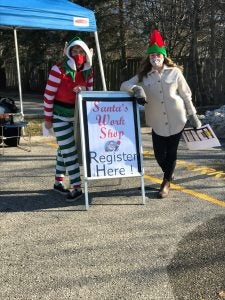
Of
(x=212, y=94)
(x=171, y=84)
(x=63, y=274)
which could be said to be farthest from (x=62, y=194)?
(x=212, y=94)

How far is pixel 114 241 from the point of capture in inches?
186

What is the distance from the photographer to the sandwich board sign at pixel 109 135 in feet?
18.9

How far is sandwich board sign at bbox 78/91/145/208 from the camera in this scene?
5.77m

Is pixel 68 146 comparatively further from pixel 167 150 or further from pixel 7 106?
pixel 7 106

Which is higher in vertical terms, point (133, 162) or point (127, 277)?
point (133, 162)

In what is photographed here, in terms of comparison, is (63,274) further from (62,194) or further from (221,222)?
(62,194)

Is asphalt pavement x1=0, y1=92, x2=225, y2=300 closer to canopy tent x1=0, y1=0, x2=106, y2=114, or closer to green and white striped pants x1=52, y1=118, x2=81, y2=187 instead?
green and white striped pants x1=52, y1=118, x2=81, y2=187

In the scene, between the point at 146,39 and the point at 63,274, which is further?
the point at 146,39

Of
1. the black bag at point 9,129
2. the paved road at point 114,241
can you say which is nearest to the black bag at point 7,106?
the black bag at point 9,129

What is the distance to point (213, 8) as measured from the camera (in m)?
17.0

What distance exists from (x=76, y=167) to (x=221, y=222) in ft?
6.10

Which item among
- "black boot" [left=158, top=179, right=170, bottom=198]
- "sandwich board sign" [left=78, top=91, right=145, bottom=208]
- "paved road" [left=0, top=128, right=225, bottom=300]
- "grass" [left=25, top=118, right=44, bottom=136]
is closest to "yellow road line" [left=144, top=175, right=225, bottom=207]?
"paved road" [left=0, top=128, right=225, bottom=300]

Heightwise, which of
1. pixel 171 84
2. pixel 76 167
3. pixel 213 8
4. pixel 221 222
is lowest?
pixel 221 222

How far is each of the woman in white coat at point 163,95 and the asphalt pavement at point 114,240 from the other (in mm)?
671
